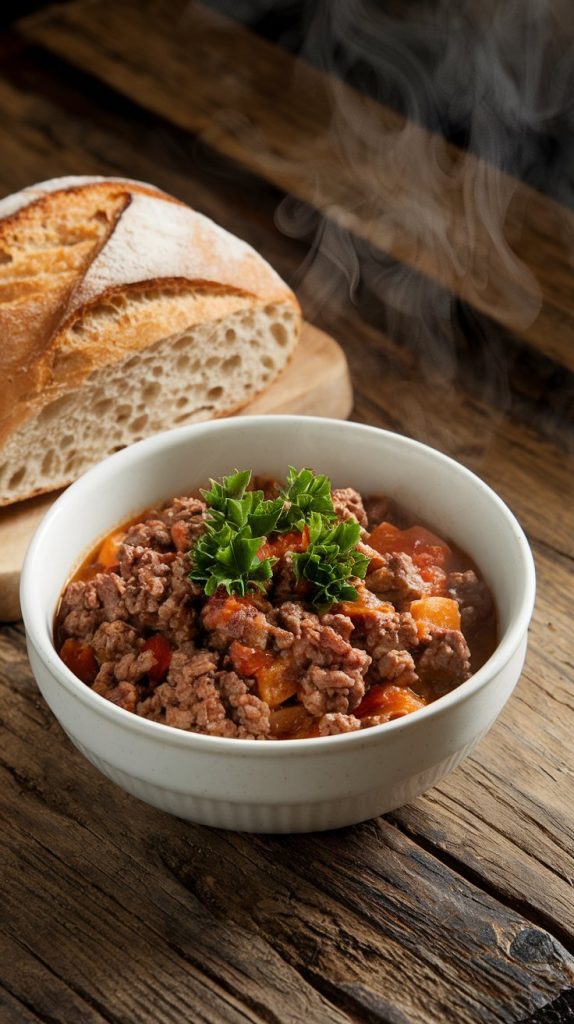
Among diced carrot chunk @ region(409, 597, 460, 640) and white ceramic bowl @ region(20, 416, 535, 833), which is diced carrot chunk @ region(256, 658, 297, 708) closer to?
white ceramic bowl @ region(20, 416, 535, 833)

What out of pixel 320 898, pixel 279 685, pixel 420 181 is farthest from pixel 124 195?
pixel 320 898

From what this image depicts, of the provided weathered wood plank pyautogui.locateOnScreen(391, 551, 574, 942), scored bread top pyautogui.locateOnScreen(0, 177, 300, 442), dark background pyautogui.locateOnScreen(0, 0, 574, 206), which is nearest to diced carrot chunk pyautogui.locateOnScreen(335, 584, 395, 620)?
weathered wood plank pyautogui.locateOnScreen(391, 551, 574, 942)

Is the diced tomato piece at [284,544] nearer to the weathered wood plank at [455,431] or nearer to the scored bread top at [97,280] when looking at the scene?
the weathered wood plank at [455,431]

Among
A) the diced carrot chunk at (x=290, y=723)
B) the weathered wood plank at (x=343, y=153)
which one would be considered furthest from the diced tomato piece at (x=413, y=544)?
the weathered wood plank at (x=343, y=153)

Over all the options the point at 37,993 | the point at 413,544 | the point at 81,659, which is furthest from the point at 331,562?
the point at 37,993

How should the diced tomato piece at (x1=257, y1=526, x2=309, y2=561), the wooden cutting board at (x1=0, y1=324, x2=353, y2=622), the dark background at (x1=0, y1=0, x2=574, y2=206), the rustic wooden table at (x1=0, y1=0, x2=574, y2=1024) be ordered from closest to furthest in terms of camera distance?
the rustic wooden table at (x1=0, y1=0, x2=574, y2=1024)
the diced tomato piece at (x1=257, y1=526, x2=309, y2=561)
the wooden cutting board at (x1=0, y1=324, x2=353, y2=622)
the dark background at (x1=0, y1=0, x2=574, y2=206)

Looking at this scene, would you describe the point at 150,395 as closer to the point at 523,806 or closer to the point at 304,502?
the point at 304,502
